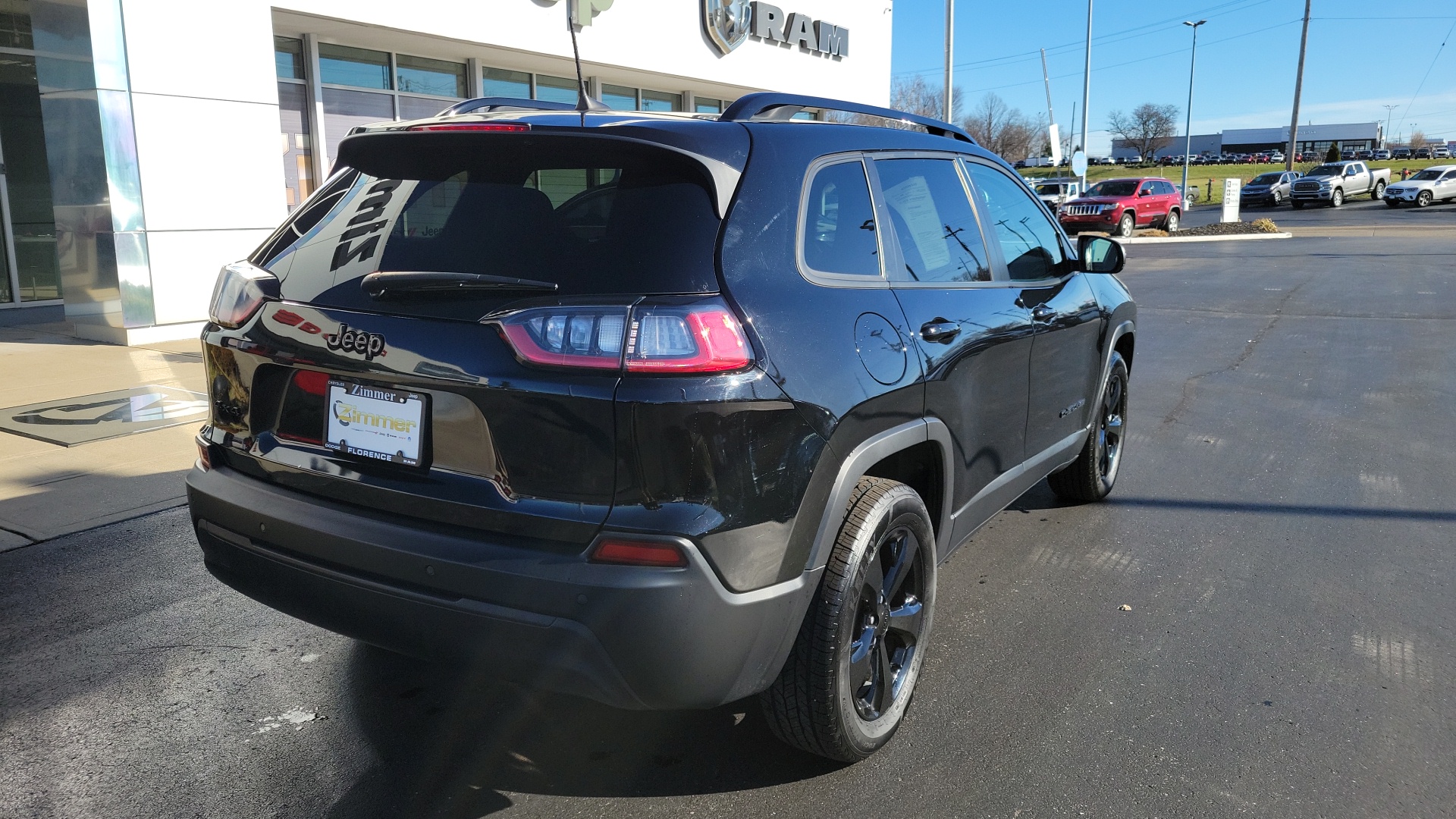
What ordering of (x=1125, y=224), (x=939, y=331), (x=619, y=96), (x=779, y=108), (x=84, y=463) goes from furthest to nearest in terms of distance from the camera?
(x=1125, y=224)
(x=619, y=96)
(x=84, y=463)
(x=939, y=331)
(x=779, y=108)

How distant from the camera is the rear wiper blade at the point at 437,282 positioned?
7.77 feet

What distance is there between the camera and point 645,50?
52.8ft

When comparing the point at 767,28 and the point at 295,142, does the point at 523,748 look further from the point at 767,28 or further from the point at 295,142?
the point at 767,28

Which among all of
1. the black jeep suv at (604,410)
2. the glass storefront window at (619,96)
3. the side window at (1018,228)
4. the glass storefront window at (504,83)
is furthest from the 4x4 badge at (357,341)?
the glass storefront window at (619,96)

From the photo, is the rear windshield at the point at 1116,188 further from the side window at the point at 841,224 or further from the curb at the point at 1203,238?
the side window at the point at 841,224

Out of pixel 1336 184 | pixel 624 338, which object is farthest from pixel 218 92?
pixel 1336 184

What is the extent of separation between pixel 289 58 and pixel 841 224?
12410 millimetres

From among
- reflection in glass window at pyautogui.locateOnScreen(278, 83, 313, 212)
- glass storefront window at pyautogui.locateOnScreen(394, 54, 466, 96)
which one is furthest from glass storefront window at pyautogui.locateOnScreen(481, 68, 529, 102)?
reflection in glass window at pyautogui.locateOnScreen(278, 83, 313, 212)

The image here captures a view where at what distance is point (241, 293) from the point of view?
2822 millimetres

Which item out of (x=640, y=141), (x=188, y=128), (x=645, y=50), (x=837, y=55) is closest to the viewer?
(x=640, y=141)

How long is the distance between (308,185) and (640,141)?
42.2 ft

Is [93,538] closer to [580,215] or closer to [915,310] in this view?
[580,215]

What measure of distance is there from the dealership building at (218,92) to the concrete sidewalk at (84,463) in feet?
4.94

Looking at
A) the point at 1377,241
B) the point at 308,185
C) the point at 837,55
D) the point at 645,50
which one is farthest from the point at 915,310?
the point at 1377,241
